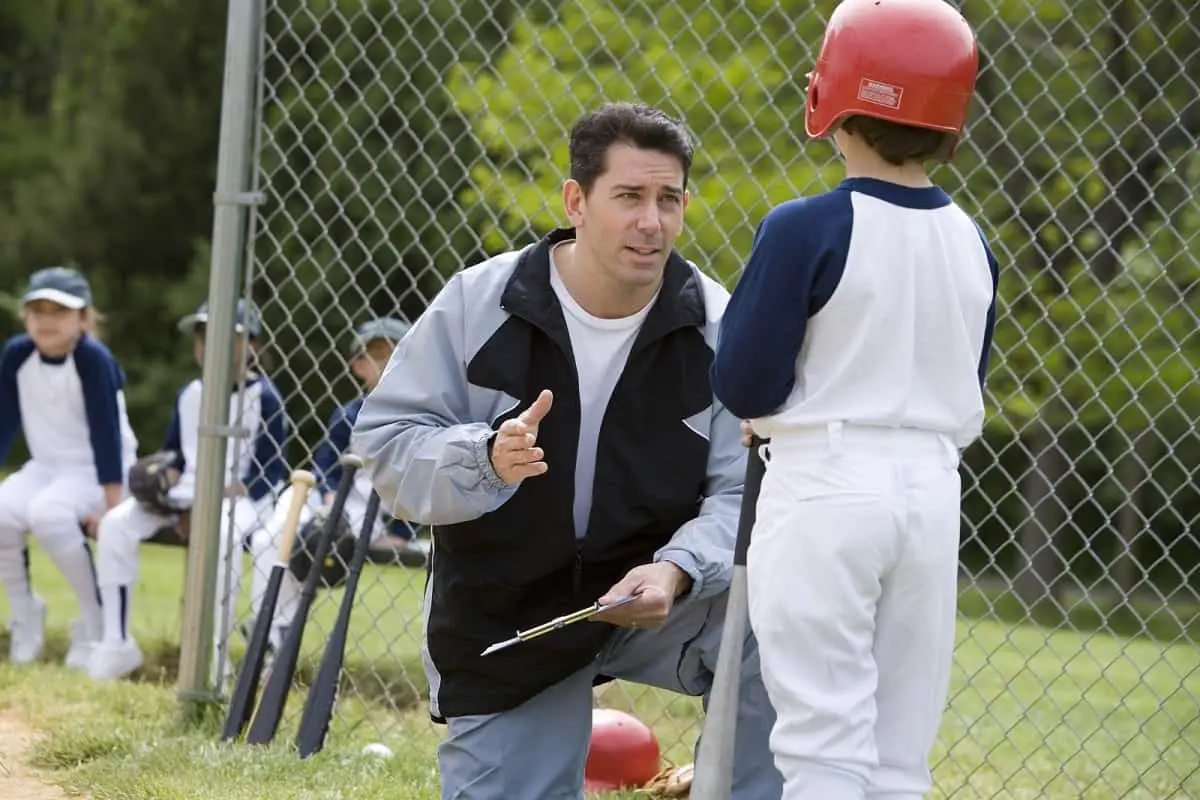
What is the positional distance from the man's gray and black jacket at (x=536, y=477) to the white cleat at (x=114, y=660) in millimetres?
3472

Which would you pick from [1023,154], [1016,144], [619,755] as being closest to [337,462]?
[619,755]

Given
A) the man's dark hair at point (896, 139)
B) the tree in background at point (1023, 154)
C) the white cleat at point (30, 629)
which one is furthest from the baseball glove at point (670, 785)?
the tree in background at point (1023, 154)

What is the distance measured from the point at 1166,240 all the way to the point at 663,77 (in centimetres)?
367

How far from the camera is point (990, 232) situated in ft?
22.4

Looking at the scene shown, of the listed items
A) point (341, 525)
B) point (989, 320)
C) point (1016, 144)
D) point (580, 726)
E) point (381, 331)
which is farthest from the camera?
point (1016, 144)

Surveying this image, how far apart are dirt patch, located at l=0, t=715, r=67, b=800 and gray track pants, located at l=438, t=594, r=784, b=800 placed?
1.29 metres

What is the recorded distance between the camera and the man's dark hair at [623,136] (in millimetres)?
3238

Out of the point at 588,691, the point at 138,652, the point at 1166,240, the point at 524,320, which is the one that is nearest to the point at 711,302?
the point at 524,320

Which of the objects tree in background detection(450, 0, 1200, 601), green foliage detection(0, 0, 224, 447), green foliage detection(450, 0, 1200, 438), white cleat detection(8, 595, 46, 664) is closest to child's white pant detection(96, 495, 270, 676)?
white cleat detection(8, 595, 46, 664)

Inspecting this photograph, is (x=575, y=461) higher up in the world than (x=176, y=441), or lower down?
higher up

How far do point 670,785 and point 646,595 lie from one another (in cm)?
150

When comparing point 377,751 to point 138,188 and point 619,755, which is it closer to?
point 619,755

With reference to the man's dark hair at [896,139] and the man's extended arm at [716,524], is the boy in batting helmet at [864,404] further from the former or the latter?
the man's extended arm at [716,524]

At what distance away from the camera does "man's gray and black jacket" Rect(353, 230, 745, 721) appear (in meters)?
3.23
